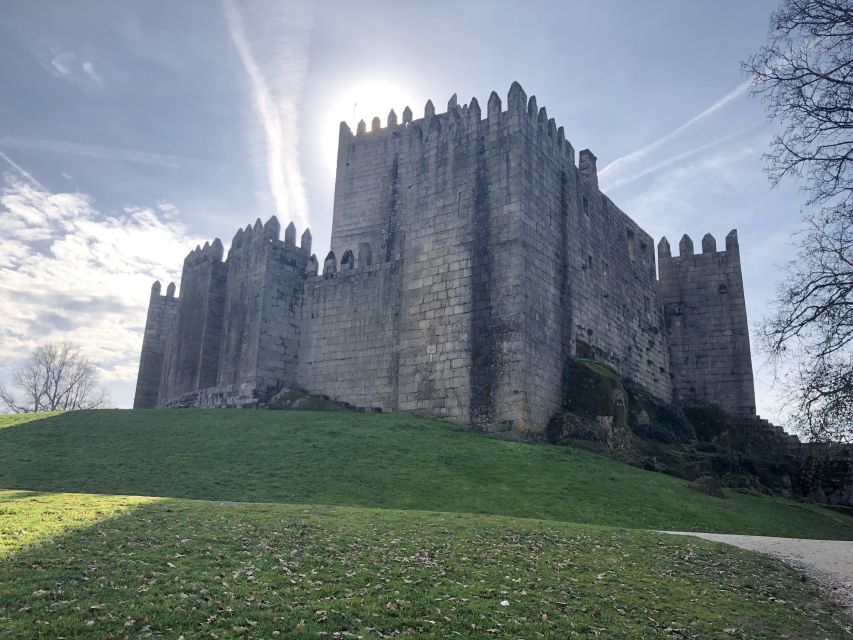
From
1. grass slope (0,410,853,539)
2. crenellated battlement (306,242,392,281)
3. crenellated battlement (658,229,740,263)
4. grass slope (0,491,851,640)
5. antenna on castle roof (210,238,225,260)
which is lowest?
grass slope (0,491,851,640)

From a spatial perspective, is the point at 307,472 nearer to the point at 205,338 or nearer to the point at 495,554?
the point at 495,554

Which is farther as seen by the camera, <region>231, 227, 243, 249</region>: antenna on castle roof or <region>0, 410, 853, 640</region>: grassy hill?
<region>231, 227, 243, 249</region>: antenna on castle roof

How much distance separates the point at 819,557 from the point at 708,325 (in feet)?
106

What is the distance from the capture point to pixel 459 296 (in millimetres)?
31672

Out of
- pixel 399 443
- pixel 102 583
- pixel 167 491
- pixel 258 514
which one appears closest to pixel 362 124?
pixel 399 443

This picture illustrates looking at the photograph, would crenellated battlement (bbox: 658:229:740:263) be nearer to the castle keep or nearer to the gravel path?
the castle keep

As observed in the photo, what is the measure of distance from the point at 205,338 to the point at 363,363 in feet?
33.9

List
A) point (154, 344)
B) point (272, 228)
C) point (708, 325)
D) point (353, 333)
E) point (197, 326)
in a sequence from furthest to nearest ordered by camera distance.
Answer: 1. point (154, 344)
2. point (708, 325)
3. point (197, 326)
4. point (272, 228)
5. point (353, 333)

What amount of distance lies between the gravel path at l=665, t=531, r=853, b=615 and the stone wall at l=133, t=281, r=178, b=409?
124ft

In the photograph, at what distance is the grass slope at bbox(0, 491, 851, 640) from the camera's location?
962cm

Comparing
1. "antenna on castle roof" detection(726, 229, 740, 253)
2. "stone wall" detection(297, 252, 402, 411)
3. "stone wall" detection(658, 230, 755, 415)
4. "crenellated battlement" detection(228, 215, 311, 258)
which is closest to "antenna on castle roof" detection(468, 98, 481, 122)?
"stone wall" detection(297, 252, 402, 411)

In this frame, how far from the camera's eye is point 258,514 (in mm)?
15602

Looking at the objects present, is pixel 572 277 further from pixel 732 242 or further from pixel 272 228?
pixel 732 242

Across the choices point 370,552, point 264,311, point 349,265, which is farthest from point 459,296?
point 370,552
